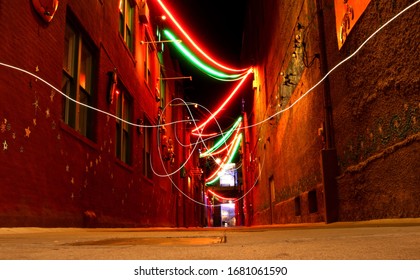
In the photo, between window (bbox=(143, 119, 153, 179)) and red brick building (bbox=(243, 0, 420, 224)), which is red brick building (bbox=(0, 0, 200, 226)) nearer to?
window (bbox=(143, 119, 153, 179))

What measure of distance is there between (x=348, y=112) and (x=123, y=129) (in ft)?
21.7

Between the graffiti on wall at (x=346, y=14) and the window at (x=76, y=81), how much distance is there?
13.0 ft

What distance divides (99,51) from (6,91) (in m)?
3.90

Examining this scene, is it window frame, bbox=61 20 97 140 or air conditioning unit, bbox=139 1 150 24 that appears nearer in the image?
window frame, bbox=61 20 97 140

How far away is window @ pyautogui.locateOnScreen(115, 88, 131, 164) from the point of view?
10375mm

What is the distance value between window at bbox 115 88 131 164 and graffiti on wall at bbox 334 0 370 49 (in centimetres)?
569

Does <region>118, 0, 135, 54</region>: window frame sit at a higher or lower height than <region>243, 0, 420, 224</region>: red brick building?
higher

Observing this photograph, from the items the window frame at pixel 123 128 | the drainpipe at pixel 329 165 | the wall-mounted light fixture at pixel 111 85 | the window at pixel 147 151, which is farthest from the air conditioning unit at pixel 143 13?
the drainpipe at pixel 329 165

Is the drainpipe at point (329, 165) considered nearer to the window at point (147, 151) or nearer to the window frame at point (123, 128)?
the window frame at point (123, 128)

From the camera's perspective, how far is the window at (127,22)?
10.9m

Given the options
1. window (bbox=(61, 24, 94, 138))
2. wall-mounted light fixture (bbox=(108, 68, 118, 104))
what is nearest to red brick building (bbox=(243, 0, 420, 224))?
wall-mounted light fixture (bbox=(108, 68, 118, 104))

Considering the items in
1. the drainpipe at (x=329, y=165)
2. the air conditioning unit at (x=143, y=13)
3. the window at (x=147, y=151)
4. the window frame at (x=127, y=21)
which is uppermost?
the air conditioning unit at (x=143, y=13)

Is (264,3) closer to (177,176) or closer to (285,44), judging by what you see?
(285,44)

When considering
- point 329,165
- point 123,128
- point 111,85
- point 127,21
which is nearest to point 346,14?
point 329,165
